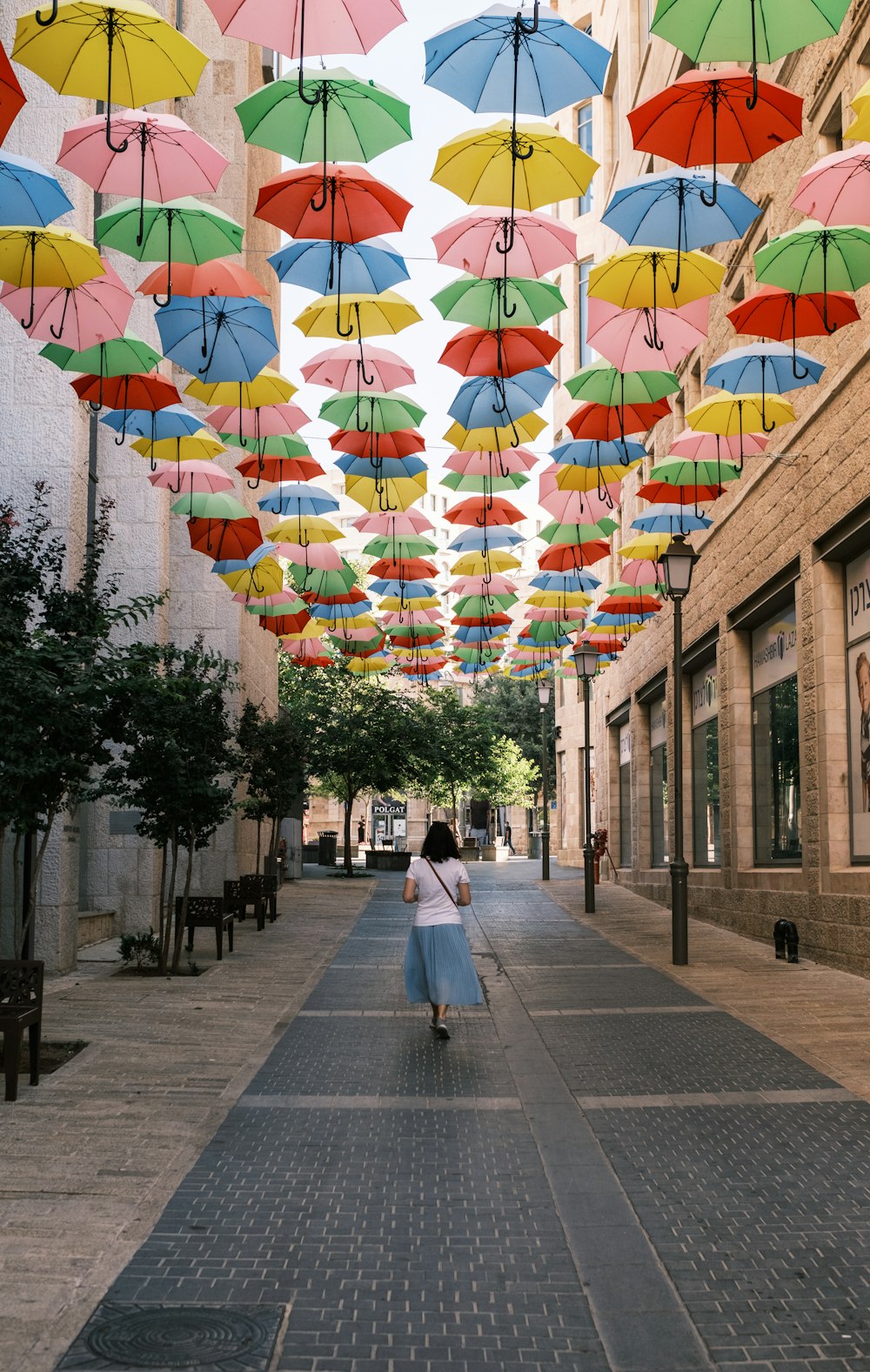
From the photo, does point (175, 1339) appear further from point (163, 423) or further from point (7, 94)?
point (163, 423)

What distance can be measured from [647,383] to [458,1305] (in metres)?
10.2

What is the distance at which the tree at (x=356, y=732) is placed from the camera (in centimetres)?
3678

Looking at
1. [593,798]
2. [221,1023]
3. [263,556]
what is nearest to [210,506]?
[263,556]

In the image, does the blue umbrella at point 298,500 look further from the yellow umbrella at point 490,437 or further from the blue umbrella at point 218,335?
the blue umbrella at point 218,335

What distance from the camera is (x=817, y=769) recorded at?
14.7 meters

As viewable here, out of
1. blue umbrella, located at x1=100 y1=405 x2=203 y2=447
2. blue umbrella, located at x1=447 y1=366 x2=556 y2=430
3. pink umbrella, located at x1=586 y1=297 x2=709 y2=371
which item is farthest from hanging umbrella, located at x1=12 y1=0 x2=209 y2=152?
blue umbrella, located at x1=100 y1=405 x2=203 y2=447

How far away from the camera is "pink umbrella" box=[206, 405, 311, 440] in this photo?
13.7 meters

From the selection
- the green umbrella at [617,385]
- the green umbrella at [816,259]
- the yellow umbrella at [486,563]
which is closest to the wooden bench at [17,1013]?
the green umbrella at [816,259]

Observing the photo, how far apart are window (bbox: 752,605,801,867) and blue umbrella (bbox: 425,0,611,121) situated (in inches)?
364

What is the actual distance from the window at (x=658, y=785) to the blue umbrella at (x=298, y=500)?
11812 mm

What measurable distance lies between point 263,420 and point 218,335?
2.19m

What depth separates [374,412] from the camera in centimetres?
1406

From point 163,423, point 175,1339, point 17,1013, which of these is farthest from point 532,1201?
point 163,423

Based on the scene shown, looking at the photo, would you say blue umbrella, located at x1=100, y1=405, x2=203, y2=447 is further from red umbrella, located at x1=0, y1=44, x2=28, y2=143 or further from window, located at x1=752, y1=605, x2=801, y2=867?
window, located at x1=752, y1=605, x2=801, y2=867
